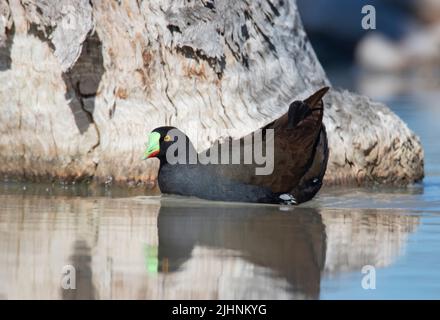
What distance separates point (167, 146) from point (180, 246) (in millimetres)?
2302

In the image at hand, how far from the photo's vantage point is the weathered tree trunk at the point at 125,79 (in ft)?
32.7

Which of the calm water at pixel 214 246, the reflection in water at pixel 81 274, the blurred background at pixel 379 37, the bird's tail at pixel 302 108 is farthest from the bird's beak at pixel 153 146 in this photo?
the blurred background at pixel 379 37

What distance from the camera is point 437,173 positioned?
11.6 meters

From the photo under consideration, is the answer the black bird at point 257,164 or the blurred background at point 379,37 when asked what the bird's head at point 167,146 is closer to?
the black bird at point 257,164

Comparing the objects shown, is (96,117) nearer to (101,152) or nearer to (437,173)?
(101,152)

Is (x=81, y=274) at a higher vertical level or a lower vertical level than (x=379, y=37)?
lower

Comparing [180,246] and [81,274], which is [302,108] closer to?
[180,246]

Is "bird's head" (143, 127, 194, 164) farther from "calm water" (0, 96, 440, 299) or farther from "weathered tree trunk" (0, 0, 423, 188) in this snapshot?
"weathered tree trunk" (0, 0, 423, 188)

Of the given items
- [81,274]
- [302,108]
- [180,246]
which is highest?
[302,108]

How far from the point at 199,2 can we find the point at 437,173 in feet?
10.4

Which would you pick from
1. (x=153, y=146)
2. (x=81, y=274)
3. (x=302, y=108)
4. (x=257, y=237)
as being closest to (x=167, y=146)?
(x=153, y=146)

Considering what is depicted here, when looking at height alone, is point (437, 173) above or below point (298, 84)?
below

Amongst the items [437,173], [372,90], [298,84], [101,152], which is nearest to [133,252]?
[101,152]

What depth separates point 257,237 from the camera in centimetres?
782
